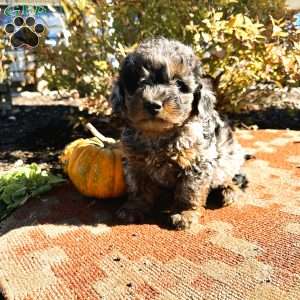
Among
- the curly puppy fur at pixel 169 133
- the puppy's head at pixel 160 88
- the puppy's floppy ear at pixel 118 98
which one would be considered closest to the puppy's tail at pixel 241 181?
the curly puppy fur at pixel 169 133

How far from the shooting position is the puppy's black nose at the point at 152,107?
10.8ft

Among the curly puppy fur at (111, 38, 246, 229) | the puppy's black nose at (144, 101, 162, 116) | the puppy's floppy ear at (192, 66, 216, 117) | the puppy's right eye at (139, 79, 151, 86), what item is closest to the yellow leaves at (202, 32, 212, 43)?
the curly puppy fur at (111, 38, 246, 229)

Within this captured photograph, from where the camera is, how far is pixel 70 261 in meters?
3.27

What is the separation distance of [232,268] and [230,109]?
13.1 ft

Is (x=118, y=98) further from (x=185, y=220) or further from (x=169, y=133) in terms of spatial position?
(x=185, y=220)

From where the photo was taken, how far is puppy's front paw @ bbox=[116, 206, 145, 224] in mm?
3865

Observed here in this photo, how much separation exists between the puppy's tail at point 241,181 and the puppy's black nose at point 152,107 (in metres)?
1.47

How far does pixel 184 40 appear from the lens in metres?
5.85

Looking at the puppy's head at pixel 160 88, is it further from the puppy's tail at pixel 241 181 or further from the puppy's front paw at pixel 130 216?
the puppy's tail at pixel 241 181

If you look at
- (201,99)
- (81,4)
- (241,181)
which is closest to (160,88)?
(201,99)

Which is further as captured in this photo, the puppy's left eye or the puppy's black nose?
the puppy's left eye

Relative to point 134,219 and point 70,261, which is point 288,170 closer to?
point 134,219

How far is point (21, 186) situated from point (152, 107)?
2.06 m

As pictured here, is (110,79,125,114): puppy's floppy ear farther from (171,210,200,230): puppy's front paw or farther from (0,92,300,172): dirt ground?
(0,92,300,172): dirt ground
